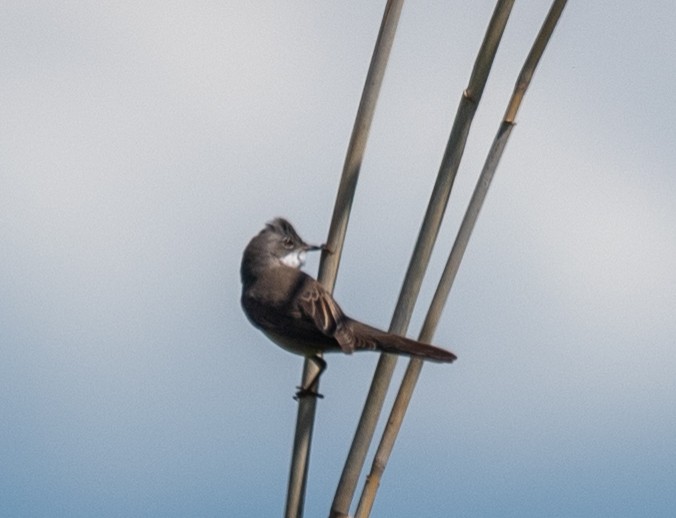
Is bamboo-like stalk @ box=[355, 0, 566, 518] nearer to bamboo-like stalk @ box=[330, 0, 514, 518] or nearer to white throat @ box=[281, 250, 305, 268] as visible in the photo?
bamboo-like stalk @ box=[330, 0, 514, 518]

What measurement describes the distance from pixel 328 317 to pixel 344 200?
1.46 meters

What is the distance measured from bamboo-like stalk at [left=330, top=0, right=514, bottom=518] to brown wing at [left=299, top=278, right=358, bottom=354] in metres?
1.50

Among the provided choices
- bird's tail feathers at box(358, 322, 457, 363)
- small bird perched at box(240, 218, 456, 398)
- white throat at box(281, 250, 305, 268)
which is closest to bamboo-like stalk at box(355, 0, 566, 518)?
bird's tail feathers at box(358, 322, 457, 363)

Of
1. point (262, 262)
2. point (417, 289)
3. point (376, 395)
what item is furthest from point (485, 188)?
point (262, 262)

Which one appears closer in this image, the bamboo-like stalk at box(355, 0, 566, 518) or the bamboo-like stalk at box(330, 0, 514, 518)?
the bamboo-like stalk at box(330, 0, 514, 518)

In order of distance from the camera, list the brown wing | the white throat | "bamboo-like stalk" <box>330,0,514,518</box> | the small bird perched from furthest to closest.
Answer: the white throat
the brown wing
the small bird perched
"bamboo-like stalk" <box>330,0,514,518</box>

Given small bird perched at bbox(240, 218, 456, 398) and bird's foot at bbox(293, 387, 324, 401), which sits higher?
small bird perched at bbox(240, 218, 456, 398)

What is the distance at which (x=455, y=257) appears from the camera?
334cm

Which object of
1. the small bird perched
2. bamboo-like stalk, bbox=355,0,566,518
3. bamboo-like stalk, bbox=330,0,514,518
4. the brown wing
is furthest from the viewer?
the brown wing

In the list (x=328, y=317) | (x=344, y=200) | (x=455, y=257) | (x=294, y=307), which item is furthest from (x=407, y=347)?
(x=294, y=307)

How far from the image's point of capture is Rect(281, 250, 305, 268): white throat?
6.30 meters

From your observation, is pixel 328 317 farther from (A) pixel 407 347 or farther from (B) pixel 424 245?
(B) pixel 424 245

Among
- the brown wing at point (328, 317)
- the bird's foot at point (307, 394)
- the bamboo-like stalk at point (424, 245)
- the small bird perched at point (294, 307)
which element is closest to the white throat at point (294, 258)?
the small bird perched at point (294, 307)

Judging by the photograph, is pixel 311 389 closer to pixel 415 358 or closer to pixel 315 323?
pixel 415 358
